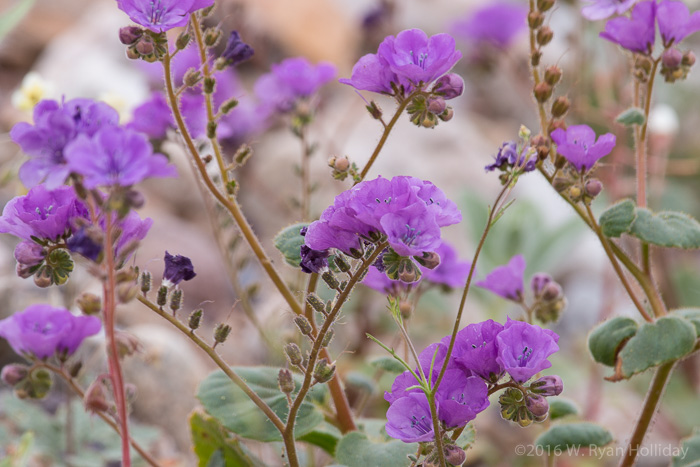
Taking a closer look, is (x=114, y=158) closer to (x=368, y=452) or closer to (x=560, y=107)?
(x=368, y=452)

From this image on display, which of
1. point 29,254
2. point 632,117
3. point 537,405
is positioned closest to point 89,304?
point 29,254

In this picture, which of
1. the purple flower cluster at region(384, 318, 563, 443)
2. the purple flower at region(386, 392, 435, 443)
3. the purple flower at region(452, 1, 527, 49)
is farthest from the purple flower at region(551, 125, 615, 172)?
the purple flower at region(452, 1, 527, 49)

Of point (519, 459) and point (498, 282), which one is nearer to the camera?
point (498, 282)

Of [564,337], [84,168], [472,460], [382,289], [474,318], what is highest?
[564,337]

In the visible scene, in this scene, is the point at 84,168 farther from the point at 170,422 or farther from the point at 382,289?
the point at 170,422

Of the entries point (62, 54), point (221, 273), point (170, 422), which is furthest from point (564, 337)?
point (62, 54)
